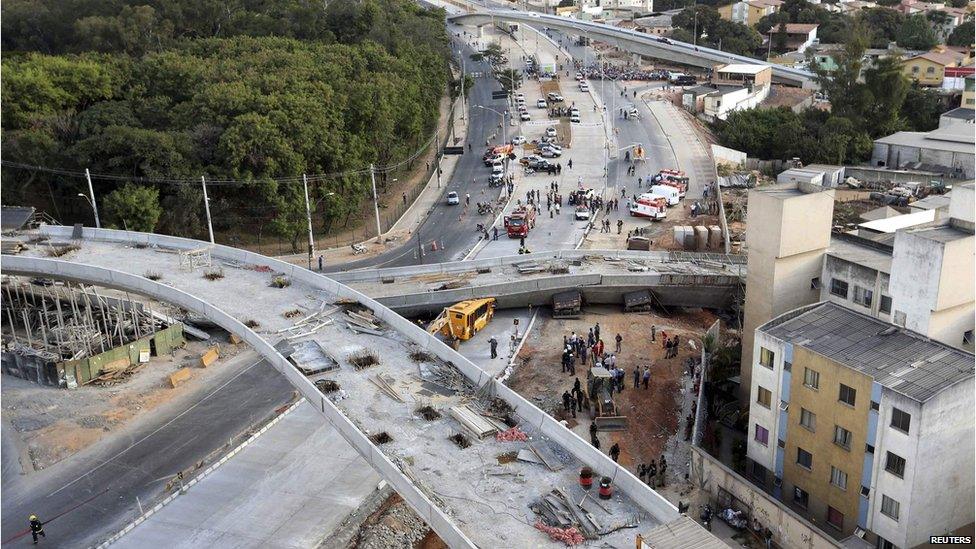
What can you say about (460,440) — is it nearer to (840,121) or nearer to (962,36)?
(840,121)

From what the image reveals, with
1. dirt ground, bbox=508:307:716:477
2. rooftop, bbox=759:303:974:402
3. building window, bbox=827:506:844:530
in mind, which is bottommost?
building window, bbox=827:506:844:530

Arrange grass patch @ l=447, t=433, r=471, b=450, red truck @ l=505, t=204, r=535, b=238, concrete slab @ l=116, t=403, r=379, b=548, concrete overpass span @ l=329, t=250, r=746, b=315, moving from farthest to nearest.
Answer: red truck @ l=505, t=204, r=535, b=238 → concrete overpass span @ l=329, t=250, r=746, b=315 → concrete slab @ l=116, t=403, r=379, b=548 → grass patch @ l=447, t=433, r=471, b=450

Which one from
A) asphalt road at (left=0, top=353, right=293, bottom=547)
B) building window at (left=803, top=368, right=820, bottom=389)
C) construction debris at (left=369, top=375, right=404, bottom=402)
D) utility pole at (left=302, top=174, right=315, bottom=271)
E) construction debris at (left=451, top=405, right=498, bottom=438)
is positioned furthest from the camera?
utility pole at (left=302, top=174, right=315, bottom=271)

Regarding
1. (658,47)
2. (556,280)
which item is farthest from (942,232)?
(658,47)

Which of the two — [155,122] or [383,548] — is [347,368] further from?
[155,122]

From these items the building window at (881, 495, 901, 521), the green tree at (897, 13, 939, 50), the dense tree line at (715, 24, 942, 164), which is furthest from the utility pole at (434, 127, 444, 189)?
the green tree at (897, 13, 939, 50)

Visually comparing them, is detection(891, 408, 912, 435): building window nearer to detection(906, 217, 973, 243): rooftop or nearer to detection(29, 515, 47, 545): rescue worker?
detection(906, 217, 973, 243): rooftop

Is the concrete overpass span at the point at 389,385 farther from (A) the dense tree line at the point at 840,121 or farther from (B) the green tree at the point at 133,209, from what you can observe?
(A) the dense tree line at the point at 840,121
